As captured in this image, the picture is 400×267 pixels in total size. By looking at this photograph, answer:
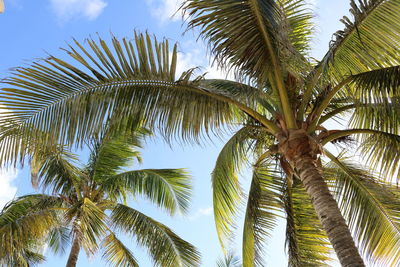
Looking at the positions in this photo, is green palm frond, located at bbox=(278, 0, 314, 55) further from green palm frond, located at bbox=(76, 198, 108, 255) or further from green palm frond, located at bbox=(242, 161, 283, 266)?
green palm frond, located at bbox=(76, 198, 108, 255)

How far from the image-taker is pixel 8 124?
5.15 m

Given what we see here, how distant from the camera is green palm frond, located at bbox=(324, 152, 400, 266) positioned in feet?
20.1

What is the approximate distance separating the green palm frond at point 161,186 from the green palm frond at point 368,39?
18.2 feet

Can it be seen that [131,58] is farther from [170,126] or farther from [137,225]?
[137,225]

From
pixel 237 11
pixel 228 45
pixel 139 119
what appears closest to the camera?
pixel 237 11

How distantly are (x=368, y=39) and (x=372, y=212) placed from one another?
258cm

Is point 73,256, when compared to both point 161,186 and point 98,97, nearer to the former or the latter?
point 161,186

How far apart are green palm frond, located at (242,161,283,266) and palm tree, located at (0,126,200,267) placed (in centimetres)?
216

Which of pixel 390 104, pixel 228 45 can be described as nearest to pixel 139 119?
pixel 228 45

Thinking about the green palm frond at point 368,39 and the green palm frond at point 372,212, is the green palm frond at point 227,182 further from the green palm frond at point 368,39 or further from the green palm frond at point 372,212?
the green palm frond at point 368,39

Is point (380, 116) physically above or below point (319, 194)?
above

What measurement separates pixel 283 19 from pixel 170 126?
6.45 ft

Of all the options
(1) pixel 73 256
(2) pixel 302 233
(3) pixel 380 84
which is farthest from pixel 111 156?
(3) pixel 380 84

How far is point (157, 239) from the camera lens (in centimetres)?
895
